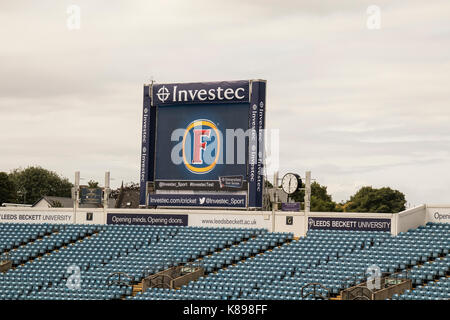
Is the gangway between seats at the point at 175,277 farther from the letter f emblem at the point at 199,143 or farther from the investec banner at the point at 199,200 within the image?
the letter f emblem at the point at 199,143

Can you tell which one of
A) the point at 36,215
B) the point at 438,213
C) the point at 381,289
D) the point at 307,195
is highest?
the point at 307,195

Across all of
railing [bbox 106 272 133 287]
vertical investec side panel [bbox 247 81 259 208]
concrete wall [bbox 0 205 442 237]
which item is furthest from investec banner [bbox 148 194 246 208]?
railing [bbox 106 272 133 287]

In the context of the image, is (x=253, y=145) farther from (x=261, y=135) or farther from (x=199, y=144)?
(x=199, y=144)

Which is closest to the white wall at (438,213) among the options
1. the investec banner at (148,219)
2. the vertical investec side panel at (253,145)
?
the vertical investec side panel at (253,145)

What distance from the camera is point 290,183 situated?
46812mm

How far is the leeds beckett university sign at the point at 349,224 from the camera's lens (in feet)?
148

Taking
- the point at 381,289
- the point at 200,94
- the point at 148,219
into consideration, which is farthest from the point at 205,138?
the point at 381,289

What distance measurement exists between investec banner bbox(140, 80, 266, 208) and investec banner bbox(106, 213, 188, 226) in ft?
5.23

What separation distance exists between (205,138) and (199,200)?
401cm

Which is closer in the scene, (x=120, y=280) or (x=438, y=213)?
(x=120, y=280)

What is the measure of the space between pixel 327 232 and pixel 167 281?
10.1 m
